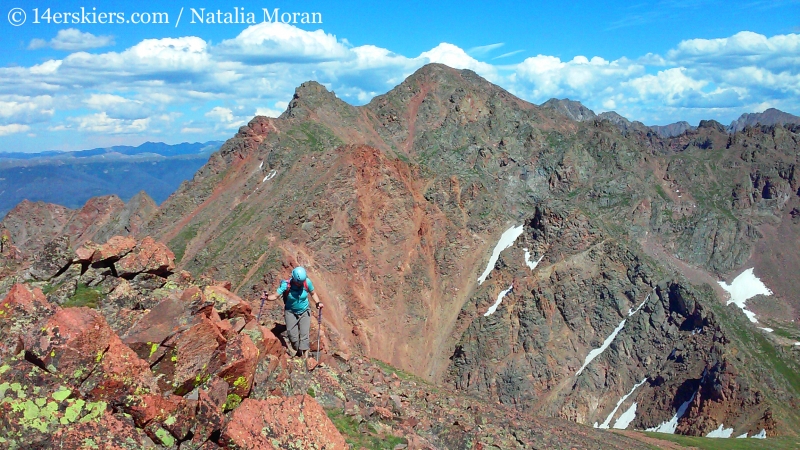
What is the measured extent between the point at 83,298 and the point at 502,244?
102 metres

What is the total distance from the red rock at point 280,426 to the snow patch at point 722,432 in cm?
8508

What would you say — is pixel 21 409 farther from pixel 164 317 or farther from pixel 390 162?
pixel 390 162

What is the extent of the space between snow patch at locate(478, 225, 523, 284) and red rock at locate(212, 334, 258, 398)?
3676 inches

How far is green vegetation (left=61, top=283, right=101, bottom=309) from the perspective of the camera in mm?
20234

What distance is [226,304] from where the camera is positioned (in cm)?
2184

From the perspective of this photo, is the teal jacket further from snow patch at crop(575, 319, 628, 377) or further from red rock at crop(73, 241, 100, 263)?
snow patch at crop(575, 319, 628, 377)

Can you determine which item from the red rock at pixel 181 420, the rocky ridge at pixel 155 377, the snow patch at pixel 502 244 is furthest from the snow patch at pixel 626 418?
the red rock at pixel 181 420

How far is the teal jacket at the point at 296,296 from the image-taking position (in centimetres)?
2212

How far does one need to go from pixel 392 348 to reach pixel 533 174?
88.9 metres

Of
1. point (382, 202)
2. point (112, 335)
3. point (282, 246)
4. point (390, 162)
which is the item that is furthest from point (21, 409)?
point (390, 162)

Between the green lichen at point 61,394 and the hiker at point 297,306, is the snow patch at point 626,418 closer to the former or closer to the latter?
the hiker at point 297,306

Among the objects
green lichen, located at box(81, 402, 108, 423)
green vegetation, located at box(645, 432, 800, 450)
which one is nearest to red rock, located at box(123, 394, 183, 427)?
green lichen, located at box(81, 402, 108, 423)

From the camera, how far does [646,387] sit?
3824 inches

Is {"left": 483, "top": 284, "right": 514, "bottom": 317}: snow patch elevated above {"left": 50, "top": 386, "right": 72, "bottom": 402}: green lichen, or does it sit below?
below
